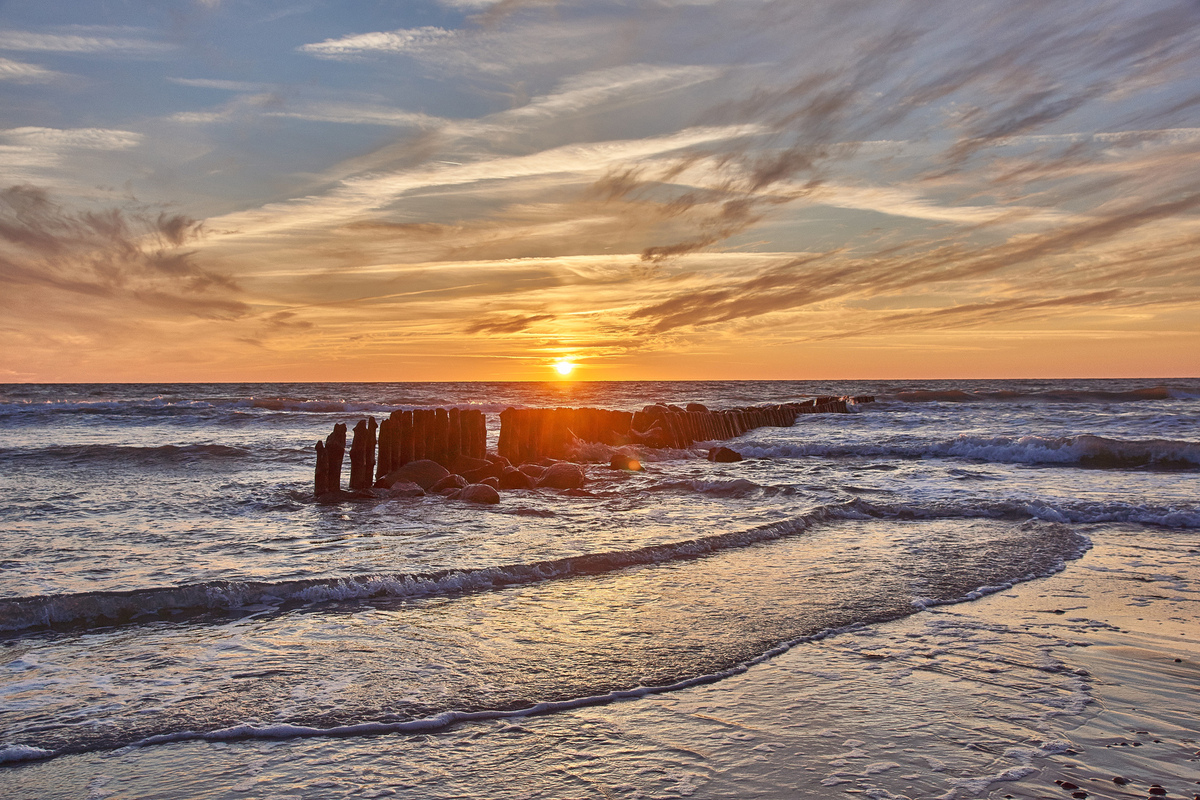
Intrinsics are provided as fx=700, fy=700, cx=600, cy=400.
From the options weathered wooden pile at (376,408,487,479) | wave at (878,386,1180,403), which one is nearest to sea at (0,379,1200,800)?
weathered wooden pile at (376,408,487,479)

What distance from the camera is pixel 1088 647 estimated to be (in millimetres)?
4770

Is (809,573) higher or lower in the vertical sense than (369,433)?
lower

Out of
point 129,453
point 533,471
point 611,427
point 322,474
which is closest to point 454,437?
point 533,471

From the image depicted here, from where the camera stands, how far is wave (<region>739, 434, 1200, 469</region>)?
671 inches

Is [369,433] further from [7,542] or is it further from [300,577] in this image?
[300,577]

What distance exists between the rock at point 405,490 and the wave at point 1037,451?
10.1 meters

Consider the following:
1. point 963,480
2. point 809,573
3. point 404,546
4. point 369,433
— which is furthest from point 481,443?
point 963,480

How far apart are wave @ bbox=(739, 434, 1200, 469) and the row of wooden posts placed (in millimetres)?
2414

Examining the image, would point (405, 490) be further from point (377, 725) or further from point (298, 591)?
point (377, 725)

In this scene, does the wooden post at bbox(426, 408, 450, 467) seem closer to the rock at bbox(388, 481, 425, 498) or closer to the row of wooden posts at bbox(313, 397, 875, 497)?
the row of wooden posts at bbox(313, 397, 875, 497)

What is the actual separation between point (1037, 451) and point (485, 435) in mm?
14212

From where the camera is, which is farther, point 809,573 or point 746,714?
point 809,573

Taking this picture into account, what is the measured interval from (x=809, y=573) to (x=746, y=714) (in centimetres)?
324

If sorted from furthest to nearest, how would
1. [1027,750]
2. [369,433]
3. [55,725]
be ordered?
[369,433], [55,725], [1027,750]
